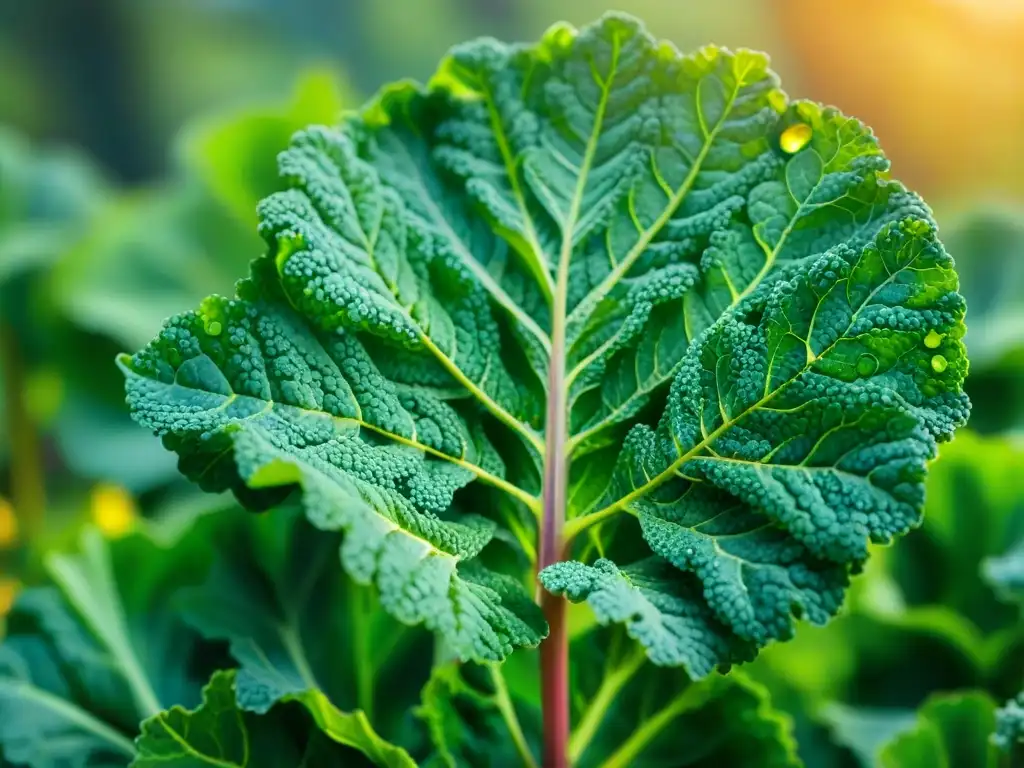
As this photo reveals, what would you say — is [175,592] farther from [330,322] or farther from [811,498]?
Answer: [811,498]

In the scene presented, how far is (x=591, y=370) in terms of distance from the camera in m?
0.47

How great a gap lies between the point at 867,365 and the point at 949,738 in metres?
0.28

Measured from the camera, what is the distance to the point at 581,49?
0.48 meters

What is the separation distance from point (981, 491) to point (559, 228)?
0.40m

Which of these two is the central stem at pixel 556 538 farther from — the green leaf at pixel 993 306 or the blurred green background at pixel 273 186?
the green leaf at pixel 993 306

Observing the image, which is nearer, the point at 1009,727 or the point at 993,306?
the point at 1009,727

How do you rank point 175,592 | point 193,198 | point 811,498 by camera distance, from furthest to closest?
point 193,198 → point 175,592 → point 811,498

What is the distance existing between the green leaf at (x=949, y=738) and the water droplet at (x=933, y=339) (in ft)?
0.86

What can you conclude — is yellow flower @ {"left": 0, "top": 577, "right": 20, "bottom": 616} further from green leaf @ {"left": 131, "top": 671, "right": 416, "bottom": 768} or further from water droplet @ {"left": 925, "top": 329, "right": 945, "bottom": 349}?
water droplet @ {"left": 925, "top": 329, "right": 945, "bottom": 349}

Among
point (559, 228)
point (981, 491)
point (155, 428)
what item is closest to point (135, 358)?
point (155, 428)

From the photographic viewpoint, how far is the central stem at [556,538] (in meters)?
0.45

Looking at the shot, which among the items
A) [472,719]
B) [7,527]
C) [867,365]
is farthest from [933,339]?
[7,527]

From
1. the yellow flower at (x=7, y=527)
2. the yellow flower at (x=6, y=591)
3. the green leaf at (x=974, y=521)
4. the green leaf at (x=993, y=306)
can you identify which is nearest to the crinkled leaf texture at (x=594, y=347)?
the green leaf at (x=974, y=521)

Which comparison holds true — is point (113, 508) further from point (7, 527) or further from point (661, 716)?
point (661, 716)
